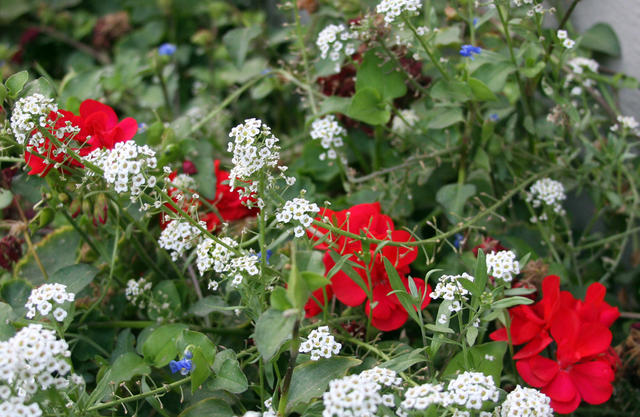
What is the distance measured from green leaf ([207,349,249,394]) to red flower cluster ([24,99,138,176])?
0.30 metres

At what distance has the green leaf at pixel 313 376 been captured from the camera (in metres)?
0.68

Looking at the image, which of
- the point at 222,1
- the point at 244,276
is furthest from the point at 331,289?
the point at 222,1

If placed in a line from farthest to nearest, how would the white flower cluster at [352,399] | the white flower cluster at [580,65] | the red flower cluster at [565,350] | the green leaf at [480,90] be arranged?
the white flower cluster at [580,65] → the green leaf at [480,90] → the red flower cluster at [565,350] → the white flower cluster at [352,399]

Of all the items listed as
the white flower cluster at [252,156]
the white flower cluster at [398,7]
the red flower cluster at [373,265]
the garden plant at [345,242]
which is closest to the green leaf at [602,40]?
the garden plant at [345,242]

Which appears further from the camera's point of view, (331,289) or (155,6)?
(155,6)

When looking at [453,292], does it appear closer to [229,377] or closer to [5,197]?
[229,377]

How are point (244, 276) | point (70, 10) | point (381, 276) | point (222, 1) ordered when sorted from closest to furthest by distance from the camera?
1. point (244, 276)
2. point (381, 276)
3. point (222, 1)
4. point (70, 10)

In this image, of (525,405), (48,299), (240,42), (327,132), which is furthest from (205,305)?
(240,42)

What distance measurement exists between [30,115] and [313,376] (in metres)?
0.42

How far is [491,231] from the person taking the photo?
100cm

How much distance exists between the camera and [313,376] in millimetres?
697

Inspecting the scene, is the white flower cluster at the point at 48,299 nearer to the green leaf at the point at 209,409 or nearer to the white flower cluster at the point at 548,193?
the green leaf at the point at 209,409

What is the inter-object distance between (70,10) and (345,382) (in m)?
1.71

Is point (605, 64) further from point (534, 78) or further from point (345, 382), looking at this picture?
point (345, 382)
